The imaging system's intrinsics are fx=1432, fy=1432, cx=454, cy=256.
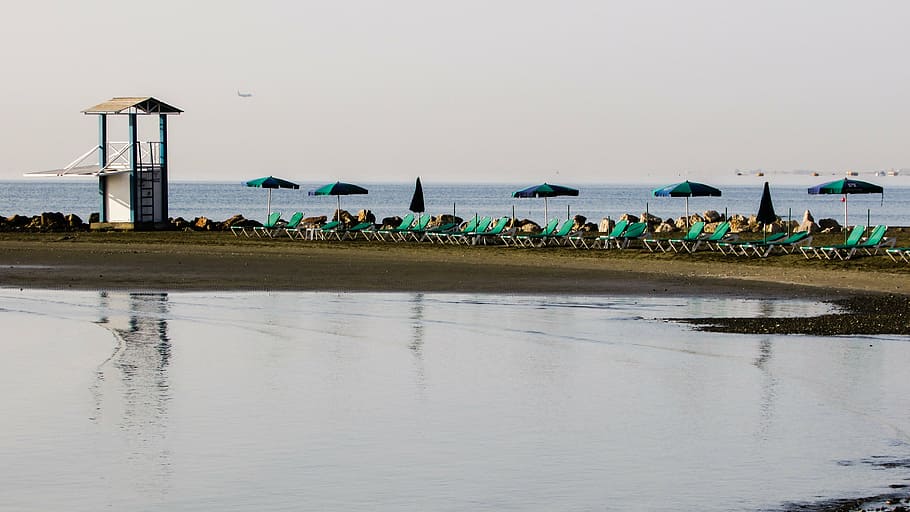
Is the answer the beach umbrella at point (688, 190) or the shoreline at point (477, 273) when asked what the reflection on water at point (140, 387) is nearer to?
the shoreline at point (477, 273)

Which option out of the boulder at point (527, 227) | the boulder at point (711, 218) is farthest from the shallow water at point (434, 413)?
the boulder at point (711, 218)

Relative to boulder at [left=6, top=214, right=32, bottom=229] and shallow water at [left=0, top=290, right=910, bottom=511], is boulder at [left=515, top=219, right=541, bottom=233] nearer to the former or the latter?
boulder at [left=6, top=214, right=32, bottom=229]

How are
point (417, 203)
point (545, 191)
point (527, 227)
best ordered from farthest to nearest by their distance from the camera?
1. point (527, 227)
2. point (417, 203)
3. point (545, 191)

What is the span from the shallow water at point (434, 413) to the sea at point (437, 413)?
0.03 m

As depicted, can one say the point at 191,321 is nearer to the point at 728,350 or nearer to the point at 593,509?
the point at 728,350

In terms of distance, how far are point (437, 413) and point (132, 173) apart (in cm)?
2679

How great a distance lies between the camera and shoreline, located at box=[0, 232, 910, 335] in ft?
64.1

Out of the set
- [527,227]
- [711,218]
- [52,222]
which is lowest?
[52,222]

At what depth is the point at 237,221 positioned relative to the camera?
4284 cm

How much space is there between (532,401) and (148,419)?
2.92 m

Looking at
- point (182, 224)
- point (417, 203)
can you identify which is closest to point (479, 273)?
point (417, 203)

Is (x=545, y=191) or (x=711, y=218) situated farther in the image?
(x=711, y=218)

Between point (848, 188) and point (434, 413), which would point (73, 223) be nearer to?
point (848, 188)

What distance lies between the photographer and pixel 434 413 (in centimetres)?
1043
